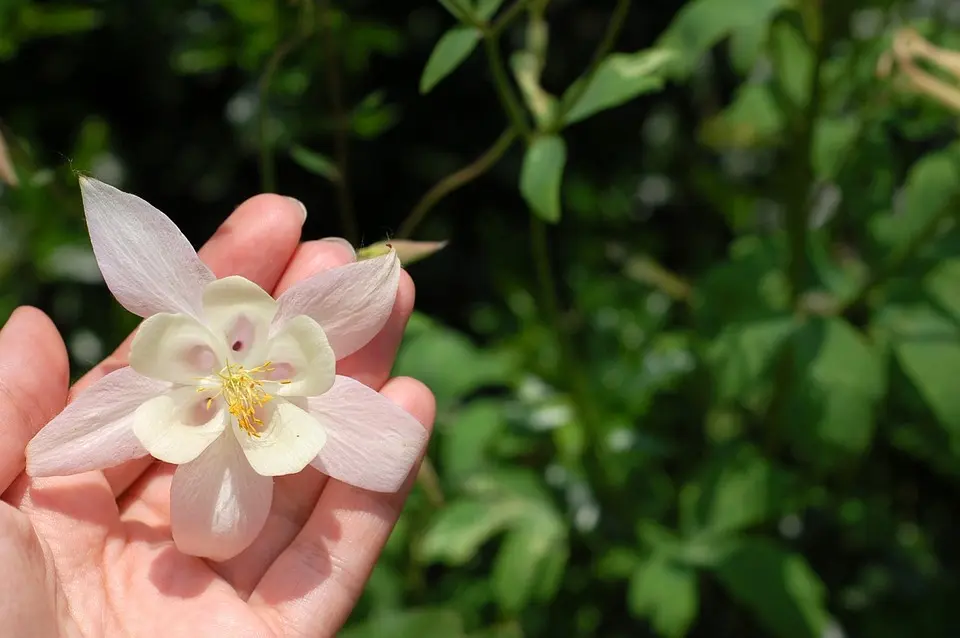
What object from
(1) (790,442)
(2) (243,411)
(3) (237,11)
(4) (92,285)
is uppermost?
(3) (237,11)

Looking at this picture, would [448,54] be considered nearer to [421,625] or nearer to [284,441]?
[284,441]

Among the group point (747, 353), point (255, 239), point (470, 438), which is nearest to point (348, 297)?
point (255, 239)

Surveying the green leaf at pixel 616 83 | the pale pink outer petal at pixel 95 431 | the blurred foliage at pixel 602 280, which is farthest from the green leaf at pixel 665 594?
the pale pink outer petal at pixel 95 431

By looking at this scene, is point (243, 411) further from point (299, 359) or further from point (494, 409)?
point (494, 409)

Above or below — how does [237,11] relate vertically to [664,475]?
above

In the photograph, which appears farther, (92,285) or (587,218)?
(587,218)

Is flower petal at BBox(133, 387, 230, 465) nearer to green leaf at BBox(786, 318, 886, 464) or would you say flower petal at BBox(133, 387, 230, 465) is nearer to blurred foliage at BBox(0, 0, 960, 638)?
blurred foliage at BBox(0, 0, 960, 638)

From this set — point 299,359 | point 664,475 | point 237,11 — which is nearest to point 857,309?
point 664,475

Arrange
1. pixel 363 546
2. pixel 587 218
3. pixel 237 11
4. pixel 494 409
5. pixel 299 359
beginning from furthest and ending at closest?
pixel 587 218, pixel 494 409, pixel 237 11, pixel 363 546, pixel 299 359
